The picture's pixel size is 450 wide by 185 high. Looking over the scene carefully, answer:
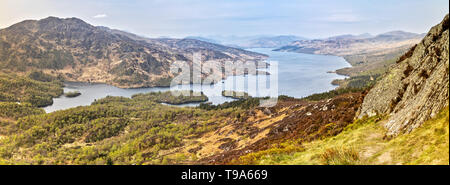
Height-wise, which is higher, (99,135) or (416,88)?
(416,88)

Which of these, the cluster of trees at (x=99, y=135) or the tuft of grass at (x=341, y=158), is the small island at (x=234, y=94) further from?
the tuft of grass at (x=341, y=158)

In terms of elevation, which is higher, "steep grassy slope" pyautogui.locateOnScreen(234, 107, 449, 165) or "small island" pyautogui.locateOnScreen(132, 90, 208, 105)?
"steep grassy slope" pyautogui.locateOnScreen(234, 107, 449, 165)

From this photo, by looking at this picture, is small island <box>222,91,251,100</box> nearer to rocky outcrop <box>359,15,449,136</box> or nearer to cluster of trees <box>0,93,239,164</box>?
cluster of trees <box>0,93,239,164</box>

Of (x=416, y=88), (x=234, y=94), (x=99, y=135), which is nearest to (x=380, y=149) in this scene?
(x=416, y=88)

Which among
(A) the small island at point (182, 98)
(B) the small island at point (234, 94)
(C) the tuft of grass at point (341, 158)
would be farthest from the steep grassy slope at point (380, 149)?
(A) the small island at point (182, 98)

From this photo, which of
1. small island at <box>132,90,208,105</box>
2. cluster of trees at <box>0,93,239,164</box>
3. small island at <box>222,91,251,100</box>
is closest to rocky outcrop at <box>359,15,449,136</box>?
cluster of trees at <box>0,93,239,164</box>

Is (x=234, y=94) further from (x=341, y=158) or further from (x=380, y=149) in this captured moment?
(x=341, y=158)

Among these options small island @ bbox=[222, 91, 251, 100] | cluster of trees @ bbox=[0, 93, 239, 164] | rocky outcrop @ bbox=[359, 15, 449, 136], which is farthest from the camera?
small island @ bbox=[222, 91, 251, 100]
